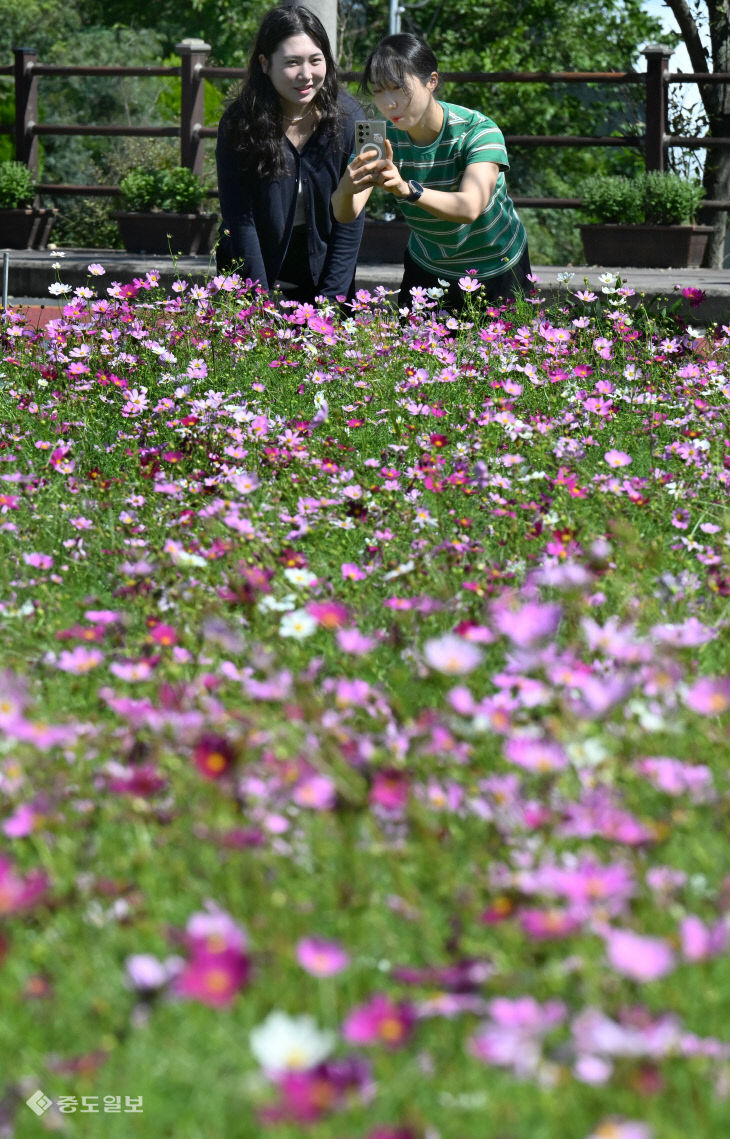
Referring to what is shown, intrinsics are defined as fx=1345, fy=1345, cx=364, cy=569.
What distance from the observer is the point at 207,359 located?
533cm

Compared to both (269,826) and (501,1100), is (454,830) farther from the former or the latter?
(501,1100)

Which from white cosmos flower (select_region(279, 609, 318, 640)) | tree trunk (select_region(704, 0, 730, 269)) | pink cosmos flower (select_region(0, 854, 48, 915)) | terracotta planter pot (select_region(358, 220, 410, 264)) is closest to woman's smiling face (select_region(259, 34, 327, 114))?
white cosmos flower (select_region(279, 609, 318, 640))

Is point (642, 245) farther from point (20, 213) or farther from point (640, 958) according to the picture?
point (640, 958)

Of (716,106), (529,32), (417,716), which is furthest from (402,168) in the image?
(529,32)

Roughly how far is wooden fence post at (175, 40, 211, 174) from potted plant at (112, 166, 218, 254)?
3.93 feet

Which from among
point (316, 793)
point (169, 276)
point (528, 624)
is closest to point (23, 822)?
point (316, 793)

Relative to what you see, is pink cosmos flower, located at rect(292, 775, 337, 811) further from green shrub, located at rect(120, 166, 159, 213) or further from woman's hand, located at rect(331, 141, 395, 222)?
green shrub, located at rect(120, 166, 159, 213)

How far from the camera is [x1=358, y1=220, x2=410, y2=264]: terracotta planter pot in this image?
12727 mm

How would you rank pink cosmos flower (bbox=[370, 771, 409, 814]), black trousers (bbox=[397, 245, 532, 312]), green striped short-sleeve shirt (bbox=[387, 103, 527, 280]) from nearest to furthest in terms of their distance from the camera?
pink cosmos flower (bbox=[370, 771, 409, 814]) < green striped short-sleeve shirt (bbox=[387, 103, 527, 280]) < black trousers (bbox=[397, 245, 532, 312])

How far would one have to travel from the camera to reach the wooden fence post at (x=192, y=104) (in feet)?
47.2

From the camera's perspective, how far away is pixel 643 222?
1197cm

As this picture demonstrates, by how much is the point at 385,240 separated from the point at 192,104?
3251mm

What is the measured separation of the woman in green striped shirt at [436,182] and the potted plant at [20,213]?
955 centimetres

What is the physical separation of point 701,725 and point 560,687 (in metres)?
0.23
